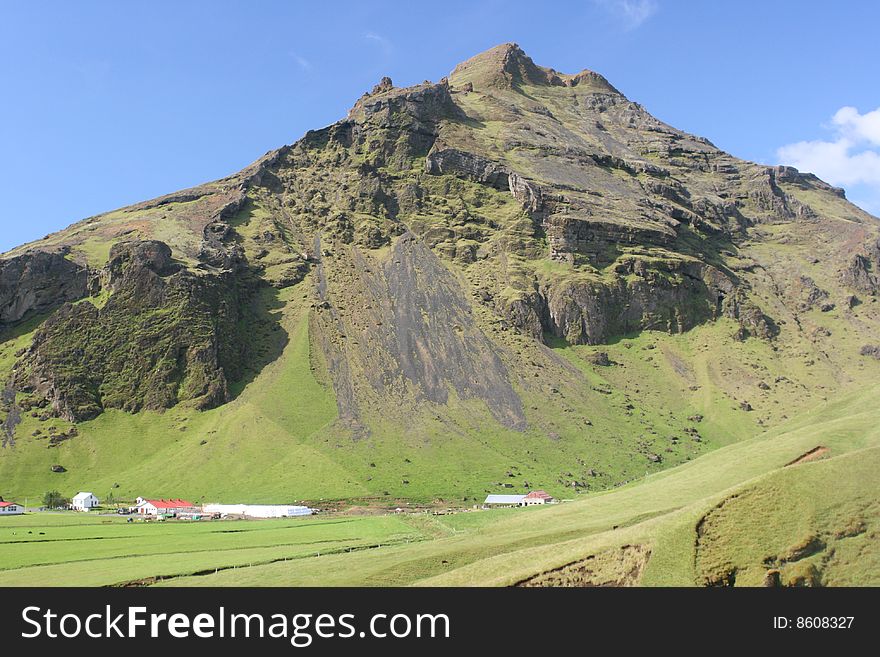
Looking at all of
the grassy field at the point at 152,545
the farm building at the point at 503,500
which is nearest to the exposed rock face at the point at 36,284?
the grassy field at the point at 152,545

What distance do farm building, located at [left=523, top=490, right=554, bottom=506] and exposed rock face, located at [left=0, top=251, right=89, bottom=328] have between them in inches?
5327

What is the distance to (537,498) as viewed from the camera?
119500mm

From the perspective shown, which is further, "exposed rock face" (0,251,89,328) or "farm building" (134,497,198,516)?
"exposed rock face" (0,251,89,328)

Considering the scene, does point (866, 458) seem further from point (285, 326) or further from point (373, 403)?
point (285, 326)

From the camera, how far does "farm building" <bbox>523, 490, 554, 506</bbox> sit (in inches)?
4569

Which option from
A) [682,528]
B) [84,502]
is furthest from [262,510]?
[682,528]

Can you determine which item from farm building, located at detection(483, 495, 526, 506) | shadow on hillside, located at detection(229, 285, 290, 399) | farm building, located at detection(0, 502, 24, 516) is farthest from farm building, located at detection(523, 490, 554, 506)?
farm building, located at detection(0, 502, 24, 516)

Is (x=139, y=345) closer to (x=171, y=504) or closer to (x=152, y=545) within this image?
(x=171, y=504)

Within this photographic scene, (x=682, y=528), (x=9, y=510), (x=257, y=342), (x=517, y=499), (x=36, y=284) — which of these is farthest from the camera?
(x=257, y=342)

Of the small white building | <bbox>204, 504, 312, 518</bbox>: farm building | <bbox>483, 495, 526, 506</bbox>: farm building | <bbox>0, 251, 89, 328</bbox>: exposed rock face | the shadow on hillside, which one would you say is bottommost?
<bbox>483, 495, 526, 506</bbox>: farm building

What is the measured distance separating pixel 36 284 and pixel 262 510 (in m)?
113

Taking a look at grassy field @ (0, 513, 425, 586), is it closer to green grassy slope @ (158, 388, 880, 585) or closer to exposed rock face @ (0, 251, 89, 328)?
green grassy slope @ (158, 388, 880, 585)
